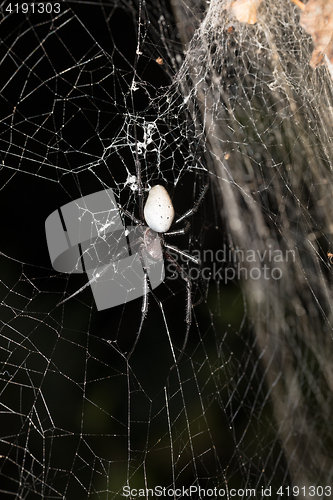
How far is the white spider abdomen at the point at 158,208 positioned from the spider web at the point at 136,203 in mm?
112

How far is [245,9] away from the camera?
0.85 meters

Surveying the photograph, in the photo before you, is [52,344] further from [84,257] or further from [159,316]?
[159,316]

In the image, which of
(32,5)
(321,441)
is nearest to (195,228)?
(32,5)

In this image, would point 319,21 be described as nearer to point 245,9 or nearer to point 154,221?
point 245,9

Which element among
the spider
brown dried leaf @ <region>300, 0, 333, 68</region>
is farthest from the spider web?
brown dried leaf @ <region>300, 0, 333, 68</region>

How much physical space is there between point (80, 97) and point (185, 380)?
1141 mm

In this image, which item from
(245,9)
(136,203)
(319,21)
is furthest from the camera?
(136,203)

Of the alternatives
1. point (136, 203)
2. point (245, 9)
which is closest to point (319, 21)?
point (245, 9)

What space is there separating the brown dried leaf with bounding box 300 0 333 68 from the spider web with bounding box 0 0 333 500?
0.95ft

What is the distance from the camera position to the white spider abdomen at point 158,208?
37.4 inches

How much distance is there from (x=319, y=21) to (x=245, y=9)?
291 millimetres

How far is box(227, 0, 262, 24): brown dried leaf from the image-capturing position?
84 centimetres

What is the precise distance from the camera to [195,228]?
5.21 feet

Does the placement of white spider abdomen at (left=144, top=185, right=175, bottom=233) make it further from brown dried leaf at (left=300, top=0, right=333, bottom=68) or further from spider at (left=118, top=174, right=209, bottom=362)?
brown dried leaf at (left=300, top=0, right=333, bottom=68)
